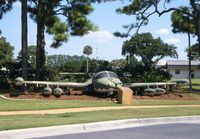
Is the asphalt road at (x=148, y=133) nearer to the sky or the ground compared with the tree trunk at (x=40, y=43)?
nearer to the ground

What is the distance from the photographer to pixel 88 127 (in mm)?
14711

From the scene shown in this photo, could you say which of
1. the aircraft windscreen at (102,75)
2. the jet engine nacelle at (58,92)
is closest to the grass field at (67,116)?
the jet engine nacelle at (58,92)

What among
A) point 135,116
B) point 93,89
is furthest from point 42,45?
point 135,116

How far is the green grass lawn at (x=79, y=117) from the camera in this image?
1438 cm

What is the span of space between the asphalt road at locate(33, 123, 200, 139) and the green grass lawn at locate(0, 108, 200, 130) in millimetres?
1433

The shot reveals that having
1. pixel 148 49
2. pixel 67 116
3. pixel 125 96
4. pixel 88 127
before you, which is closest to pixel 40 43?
pixel 125 96

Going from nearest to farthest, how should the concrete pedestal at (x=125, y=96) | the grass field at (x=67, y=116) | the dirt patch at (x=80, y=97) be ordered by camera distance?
the grass field at (x=67, y=116) → the concrete pedestal at (x=125, y=96) → the dirt patch at (x=80, y=97)

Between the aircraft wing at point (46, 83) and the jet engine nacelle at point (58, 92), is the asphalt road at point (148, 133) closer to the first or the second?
the jet engine nacelle at point (58, 92)

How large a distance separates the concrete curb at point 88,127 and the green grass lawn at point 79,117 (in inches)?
20.1

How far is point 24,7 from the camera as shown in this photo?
94.3ft

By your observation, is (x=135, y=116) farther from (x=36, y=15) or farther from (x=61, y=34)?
(x=36, y=15)

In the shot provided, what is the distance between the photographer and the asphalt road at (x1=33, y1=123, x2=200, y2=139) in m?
13.2

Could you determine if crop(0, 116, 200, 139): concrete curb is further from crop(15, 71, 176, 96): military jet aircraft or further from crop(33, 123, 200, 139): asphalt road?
crop(15, 71, 176, 96): military jet aircraft

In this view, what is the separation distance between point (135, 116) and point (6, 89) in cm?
1525
